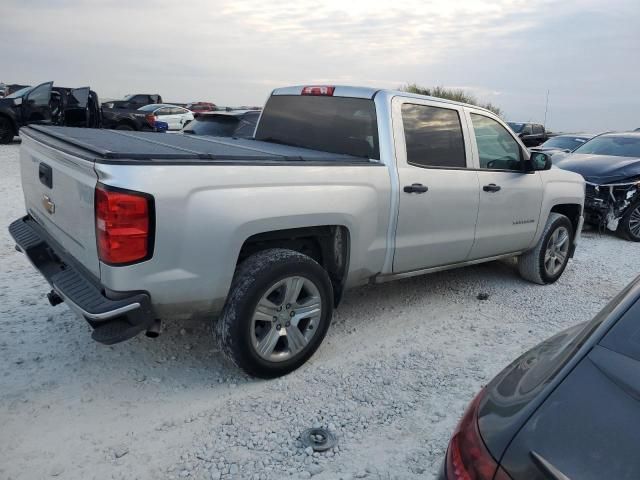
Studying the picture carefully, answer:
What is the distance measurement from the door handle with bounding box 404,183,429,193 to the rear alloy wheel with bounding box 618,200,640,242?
18.4 ft

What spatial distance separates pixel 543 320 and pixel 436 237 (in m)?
1.34

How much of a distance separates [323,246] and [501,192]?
6.34ft

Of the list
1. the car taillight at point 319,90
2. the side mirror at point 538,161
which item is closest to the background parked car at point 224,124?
the car taillight at point 319,90

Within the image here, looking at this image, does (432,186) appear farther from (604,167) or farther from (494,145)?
(604,167)

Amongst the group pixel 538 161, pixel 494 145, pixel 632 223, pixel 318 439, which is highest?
pixel 494 145

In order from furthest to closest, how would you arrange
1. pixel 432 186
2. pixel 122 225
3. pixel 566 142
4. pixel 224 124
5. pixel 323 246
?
pixel 566 142
pixel 224 124
pixel 432 186
pixel 323 246
pixel 122 225

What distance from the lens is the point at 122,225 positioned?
2590 mm

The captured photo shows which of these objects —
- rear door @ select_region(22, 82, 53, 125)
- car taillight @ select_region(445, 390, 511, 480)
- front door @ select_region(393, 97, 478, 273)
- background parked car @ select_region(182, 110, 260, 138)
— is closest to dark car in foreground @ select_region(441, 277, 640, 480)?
car taillight @ select_region(445, 390, 511, 480)

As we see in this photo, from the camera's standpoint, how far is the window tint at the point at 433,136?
4.04m

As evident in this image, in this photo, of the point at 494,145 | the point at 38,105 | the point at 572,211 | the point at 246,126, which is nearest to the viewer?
the point at 494,145

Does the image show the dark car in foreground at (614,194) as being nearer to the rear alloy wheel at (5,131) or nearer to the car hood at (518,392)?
the car hood at (518,392)

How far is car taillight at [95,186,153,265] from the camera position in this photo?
8.41 feet

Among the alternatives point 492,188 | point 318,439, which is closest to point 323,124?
point 492,188

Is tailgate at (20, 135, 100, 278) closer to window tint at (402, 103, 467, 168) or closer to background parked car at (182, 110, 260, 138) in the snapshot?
window tint at (402, 103, 467, 168)
